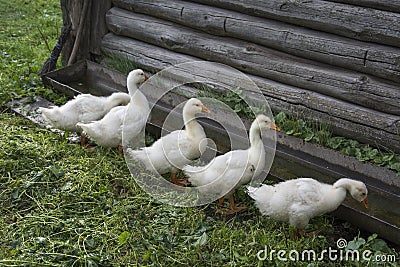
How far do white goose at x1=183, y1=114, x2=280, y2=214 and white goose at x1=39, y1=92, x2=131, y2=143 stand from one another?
4.92ft

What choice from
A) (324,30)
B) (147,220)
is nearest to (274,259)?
(147,220)

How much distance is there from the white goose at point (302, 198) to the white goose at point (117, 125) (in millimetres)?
1572

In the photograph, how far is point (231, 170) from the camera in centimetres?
452

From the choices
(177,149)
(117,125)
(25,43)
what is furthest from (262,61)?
(25,43)

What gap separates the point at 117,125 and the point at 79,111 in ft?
1.86

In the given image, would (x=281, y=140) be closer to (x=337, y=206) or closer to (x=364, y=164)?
(x=364, y=164)

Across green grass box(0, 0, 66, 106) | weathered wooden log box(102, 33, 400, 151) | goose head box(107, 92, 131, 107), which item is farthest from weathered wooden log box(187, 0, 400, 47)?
green grass box(0, 0, 66, 106)

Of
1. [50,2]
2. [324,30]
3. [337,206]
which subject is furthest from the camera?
[50,2]

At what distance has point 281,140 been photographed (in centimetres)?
533

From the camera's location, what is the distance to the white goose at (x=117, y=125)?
538 cm

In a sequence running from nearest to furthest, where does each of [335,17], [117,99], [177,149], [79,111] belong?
[177,149]
[335,17]
[79,111]
[117,99]

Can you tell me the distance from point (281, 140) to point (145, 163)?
4.17 ft

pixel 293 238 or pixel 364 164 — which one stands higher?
pixel 364 164

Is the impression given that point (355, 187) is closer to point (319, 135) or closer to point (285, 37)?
point (319, 135)
